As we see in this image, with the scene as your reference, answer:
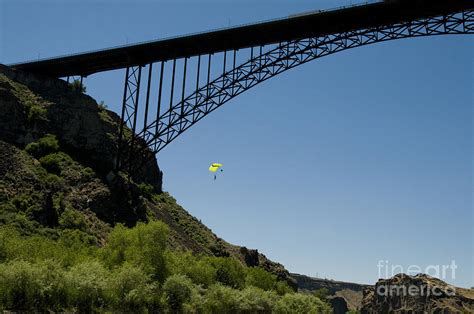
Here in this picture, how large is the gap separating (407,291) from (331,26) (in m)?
158

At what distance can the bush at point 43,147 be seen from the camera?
5016 cm

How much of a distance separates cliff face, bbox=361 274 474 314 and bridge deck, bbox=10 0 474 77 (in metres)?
122

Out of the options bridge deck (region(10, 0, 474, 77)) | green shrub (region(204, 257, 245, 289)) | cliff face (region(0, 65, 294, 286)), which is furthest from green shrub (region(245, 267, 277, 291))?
bridge deck (region(10, 0, 474, 77))

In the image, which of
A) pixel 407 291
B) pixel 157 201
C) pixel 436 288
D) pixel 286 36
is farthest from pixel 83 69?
pixel 407 291

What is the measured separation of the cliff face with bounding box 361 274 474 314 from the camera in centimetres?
15750

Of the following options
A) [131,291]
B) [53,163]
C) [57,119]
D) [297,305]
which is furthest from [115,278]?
[57,119]

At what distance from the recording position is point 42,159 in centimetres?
4912

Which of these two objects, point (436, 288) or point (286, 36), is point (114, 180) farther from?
point (436, 288)

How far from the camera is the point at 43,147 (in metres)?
51.0

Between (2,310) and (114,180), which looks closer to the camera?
(2,310)

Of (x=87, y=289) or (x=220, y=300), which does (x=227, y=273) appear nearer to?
(x=220, y=300)

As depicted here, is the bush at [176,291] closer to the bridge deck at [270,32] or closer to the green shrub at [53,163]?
the green shrub at [53,163]

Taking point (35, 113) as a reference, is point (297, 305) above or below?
below

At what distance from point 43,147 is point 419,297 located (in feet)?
490
